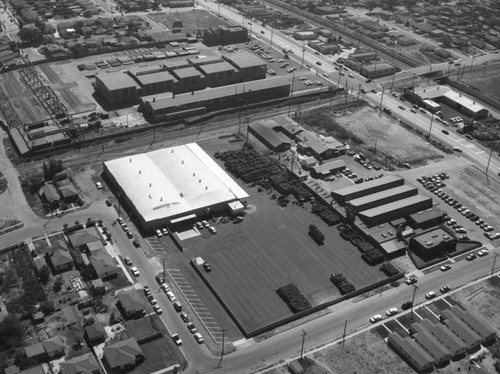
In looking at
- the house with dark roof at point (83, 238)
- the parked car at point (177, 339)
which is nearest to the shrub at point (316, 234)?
the parked car at point (177, 339)

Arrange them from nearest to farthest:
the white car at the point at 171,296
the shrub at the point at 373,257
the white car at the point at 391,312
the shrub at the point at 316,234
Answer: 1. the white car at the point at 391,312
2. the white car at the point at 171,296
3. the shrub at the point at 373,257
4. the shrub at the point at 316,234

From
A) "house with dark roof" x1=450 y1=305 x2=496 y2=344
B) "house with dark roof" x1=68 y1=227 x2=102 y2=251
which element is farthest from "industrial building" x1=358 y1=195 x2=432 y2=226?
"house with dark roof" x1=68 y1=227 x2=102 y2=251

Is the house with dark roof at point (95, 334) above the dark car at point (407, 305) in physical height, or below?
above

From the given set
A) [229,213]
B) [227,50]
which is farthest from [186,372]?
[227,50]

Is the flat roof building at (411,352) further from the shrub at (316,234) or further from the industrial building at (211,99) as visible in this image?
the industrial building at (211,99)

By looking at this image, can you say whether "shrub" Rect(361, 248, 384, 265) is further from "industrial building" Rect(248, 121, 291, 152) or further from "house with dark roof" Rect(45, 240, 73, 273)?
"house with dark roof" Rect(45, 240, 73, 273)
